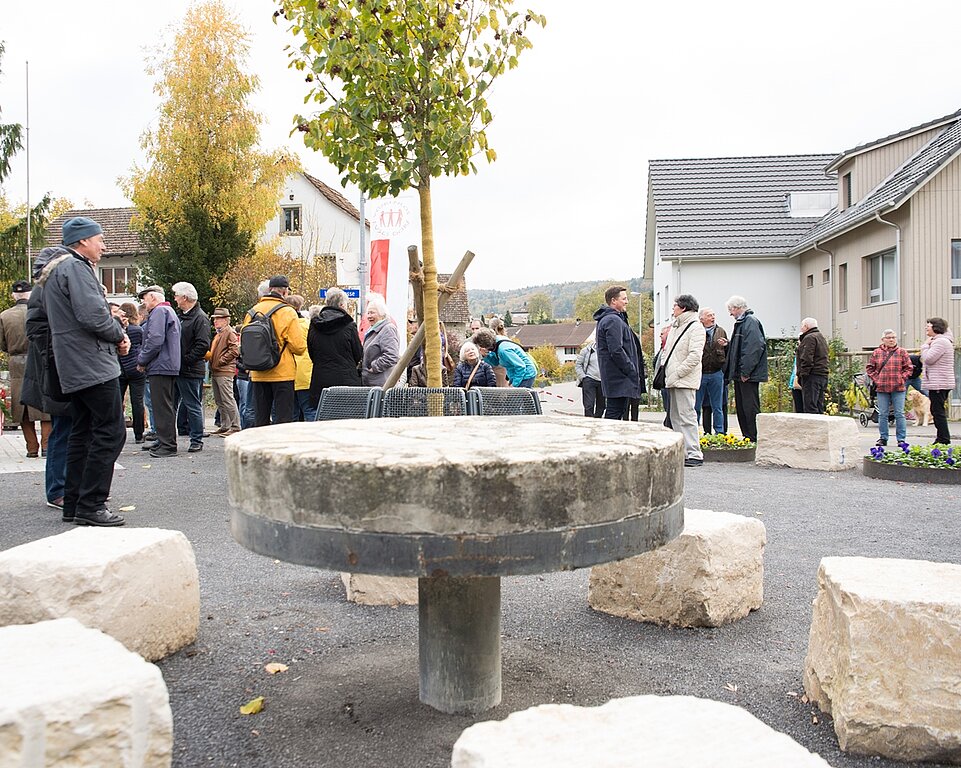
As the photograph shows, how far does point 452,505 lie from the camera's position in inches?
88.7

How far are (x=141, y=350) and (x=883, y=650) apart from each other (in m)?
8.72

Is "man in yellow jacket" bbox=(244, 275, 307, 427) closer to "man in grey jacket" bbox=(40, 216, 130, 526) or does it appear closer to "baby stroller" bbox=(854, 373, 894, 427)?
"man in grey jacket" bbox=(40, 216, 130, 526)

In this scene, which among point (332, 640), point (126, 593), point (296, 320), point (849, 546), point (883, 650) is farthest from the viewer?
point (296, 320)

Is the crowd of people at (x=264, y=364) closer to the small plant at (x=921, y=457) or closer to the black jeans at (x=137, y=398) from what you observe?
the black jeans at (x=137, y=398)

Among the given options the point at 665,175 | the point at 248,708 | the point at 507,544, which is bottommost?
the point at 248,708

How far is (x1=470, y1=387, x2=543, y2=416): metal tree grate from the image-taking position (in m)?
4.86

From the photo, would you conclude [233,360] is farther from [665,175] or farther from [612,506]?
[665,175]

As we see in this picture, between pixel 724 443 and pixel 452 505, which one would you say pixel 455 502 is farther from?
pixel 724 443

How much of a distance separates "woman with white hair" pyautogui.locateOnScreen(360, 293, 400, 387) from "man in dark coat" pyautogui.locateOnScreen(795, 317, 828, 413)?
18.2ft

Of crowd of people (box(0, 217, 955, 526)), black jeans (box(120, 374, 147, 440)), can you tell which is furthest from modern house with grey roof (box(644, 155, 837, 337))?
black jeans (box(120, 374, 147, 440))

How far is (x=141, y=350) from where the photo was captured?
32.1 feet

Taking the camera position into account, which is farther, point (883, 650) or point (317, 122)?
point (317, 122)

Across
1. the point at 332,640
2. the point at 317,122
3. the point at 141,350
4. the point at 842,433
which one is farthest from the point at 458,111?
the point at 842,433

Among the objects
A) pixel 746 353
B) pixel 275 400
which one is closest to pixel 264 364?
pixel 275 400
